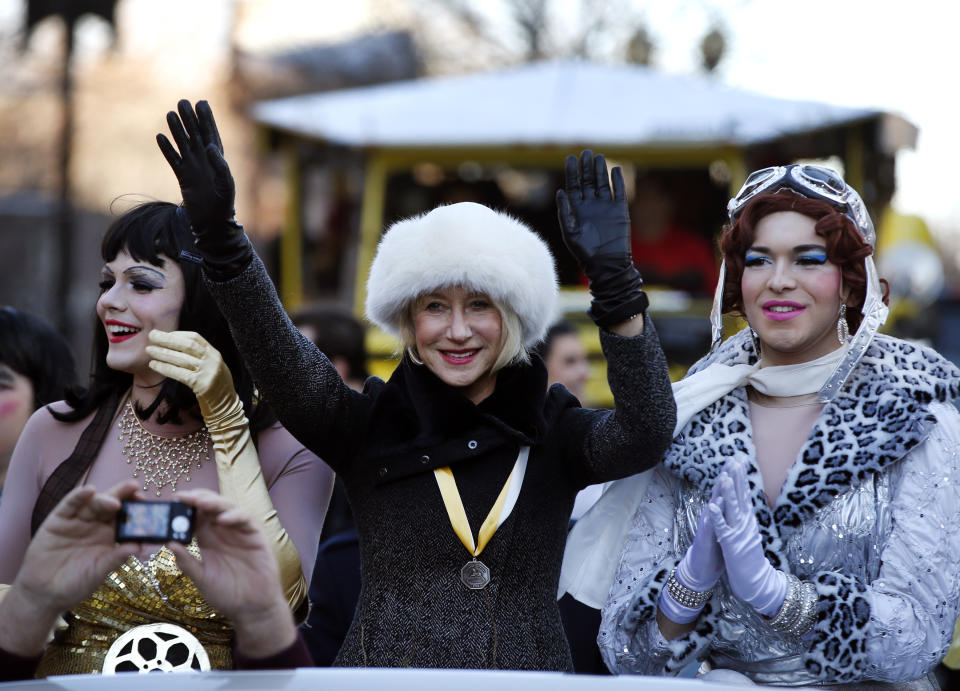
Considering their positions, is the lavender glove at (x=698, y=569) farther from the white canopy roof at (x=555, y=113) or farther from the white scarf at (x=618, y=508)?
the white canopy roof at (x=555, y=113)

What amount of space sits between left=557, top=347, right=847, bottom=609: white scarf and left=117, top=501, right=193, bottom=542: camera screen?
4.19ft

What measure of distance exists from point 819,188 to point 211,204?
145cm

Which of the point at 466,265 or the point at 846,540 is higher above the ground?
the point at 466,265

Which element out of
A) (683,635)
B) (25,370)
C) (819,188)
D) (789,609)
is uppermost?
(819,188)

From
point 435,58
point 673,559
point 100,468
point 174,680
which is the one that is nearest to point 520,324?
point 673,559

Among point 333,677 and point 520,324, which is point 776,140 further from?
point 333,677

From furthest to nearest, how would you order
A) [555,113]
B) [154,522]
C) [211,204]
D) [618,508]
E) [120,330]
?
1. [555,113]
2. [618,508]
3. [120,330]
4. [211,204]
5. [154,522]

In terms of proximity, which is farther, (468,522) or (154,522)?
(468,522)

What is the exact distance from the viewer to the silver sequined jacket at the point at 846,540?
8.82 feet

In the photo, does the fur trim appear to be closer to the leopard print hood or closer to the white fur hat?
the leopard print hood

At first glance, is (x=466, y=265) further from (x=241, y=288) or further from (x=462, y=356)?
(x=241, y=288)

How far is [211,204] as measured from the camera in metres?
2.62

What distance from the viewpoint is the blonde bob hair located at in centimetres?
283

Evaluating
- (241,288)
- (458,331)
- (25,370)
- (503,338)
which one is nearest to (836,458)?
(503,338)
